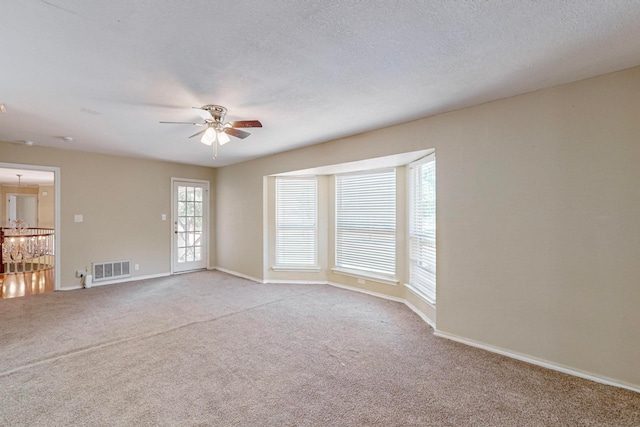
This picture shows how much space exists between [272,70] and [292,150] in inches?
109

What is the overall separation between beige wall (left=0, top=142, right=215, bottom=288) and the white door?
6.4 inches

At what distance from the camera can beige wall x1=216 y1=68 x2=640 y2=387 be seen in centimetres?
222

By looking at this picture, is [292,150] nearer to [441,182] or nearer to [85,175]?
[441,182]

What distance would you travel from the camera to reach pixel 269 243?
556 cm

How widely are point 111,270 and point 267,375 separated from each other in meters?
4.62

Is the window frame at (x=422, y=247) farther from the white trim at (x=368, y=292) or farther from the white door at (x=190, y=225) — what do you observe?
the white door at (x=190, y=225)

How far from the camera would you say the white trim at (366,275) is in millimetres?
4430

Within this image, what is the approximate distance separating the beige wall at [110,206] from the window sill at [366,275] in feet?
12.4

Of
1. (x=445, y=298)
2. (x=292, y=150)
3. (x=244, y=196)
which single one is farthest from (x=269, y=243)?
(x=445, y=298)

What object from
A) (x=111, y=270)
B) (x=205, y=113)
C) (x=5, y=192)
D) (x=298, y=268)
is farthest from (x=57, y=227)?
(x=5, y=192)

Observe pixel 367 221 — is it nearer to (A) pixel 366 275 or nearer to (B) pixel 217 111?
(A) pixel 366 275

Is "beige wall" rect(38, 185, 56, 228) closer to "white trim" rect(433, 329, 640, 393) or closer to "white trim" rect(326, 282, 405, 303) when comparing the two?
"white trim" rect(326, 282, 405, 303)

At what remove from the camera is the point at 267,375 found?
2.38 m

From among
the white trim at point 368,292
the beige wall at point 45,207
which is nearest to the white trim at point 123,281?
the white trim at point 368,292
